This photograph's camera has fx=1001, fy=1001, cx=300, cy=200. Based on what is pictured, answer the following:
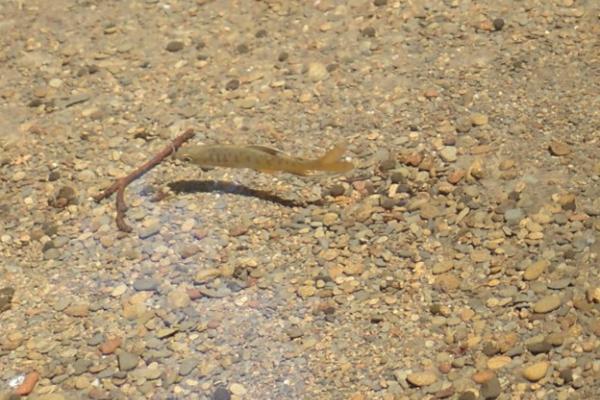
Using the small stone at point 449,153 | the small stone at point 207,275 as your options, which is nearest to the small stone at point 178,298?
the small stone at point 207,275

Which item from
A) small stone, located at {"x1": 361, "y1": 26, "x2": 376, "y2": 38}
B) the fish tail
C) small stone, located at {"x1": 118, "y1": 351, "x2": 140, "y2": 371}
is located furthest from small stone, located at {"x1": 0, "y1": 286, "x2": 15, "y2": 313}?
small stone, located at {"x1": 361, "y1": 26, "x2": 376, "y2": 38}

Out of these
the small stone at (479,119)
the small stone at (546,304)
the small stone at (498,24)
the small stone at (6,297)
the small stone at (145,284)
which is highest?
the small stone at (498,24)

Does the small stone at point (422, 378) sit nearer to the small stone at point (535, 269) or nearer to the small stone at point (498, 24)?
the small stone at point (535, 269)

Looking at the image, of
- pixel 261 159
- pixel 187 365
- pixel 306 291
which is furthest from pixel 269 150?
pixel 187 365

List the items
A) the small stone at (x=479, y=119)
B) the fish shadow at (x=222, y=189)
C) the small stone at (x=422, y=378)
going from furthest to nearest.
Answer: the small stone at (x=479, y=119), the fish shadow at (x=222, y=189), the small stone at (x=422, y=378)

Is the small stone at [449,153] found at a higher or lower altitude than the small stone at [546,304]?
higher

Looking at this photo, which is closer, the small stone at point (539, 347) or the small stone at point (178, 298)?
the small stone at point (539, 347)

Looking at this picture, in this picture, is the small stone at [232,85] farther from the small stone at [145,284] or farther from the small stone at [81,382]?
the small stone at [81,382]

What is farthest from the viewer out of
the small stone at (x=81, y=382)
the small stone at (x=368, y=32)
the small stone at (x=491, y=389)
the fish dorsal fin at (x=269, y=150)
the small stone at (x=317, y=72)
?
the small stone at (x=368, y=32)
